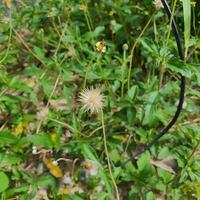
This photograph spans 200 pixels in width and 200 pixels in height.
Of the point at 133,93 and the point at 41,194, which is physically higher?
the point at 133,93

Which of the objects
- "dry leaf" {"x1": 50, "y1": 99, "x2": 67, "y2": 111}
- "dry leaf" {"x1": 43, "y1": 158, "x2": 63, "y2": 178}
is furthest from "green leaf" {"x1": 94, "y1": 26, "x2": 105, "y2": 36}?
"dry leaf" {"x1": 43, "y1": 158, "x2": 63, "y2": 178}

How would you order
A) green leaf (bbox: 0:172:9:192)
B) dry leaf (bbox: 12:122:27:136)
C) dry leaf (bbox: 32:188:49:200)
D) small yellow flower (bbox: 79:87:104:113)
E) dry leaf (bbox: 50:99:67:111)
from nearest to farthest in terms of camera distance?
small yellow flower (bbox: 79:87:104:113)
green leaf (bbox: 0:172:9:192)
dry leaf (bbox: 32:188:49:200)
dry leaf (bbox: 12:122:27:136)
dry leaf (bbox: 50:99:67:111)

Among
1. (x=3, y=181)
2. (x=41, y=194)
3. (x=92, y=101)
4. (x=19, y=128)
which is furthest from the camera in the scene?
(x=19, y=128)

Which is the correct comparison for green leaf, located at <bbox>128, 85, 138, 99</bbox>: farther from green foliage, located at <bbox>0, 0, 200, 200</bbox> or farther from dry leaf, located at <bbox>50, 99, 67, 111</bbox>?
dry leaf, located at <bbox>50, 99, 67, 111</bbox>

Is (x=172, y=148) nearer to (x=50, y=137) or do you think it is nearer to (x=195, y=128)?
(x=195, y=128)

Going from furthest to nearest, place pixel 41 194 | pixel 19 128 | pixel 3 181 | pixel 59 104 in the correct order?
pixel 59 104 → pixel 19 128 → pixel 41 194 → pixel 3 181

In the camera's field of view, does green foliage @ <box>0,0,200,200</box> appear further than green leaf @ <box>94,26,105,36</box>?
No

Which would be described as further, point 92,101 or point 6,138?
point 6,138

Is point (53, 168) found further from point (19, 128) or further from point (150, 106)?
point (150, 106)

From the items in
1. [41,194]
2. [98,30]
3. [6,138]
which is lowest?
[41,194]

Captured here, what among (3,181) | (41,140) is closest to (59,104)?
(41,140)

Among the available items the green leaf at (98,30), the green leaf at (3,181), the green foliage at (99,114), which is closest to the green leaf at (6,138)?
the green foliage at (99,114)
